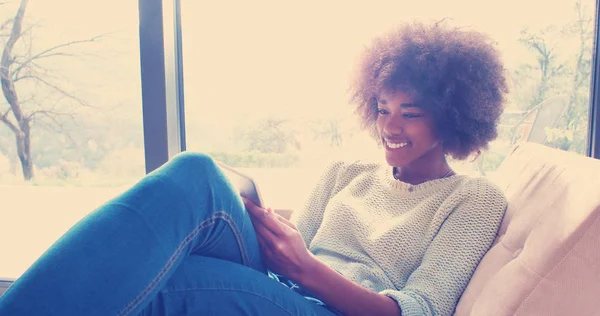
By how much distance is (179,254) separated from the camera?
2.90ft

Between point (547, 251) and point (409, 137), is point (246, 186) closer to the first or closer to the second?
point (409, 137)

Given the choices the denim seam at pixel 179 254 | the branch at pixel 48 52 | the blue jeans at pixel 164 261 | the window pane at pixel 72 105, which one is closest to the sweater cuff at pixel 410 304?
the blue jeans at pixel 164 261

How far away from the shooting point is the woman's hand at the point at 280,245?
1.04 metres

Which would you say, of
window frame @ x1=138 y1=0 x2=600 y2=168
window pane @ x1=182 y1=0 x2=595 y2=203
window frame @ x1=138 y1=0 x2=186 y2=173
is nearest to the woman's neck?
window pane @ x1=182 y1=0 x2=595 y2=203

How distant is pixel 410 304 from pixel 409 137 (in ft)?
1.56

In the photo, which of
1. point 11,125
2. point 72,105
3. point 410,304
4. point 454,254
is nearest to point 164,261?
point 410,304

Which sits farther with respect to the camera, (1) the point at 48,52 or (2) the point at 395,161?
(1) the point at 48,52

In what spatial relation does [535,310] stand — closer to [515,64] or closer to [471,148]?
[471,148]

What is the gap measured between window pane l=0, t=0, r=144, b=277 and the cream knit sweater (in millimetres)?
1001

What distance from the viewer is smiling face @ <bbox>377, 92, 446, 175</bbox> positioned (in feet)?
4.25

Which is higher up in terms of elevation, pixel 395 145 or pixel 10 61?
pixel 10 61

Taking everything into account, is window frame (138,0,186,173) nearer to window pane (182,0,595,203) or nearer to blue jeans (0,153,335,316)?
window pane (182,0,595,203)

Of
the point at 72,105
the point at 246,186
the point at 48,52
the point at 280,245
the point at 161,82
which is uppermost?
the point at 48,52

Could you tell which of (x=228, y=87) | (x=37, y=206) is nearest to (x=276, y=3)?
(x=228, y=87)
